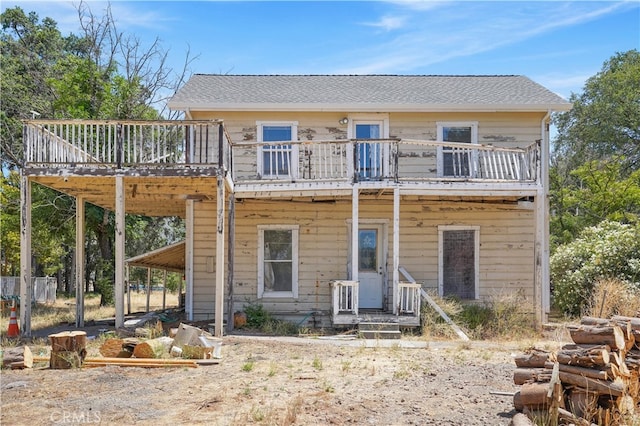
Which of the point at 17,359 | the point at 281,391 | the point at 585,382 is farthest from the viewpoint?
the point at 17,359

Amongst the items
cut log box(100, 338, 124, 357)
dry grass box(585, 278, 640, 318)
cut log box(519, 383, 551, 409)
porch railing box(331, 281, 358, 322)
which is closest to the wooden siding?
porch railing box(331, 281, 358, 322)

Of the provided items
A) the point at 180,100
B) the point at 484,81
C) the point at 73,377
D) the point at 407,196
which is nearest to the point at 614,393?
the point at 73,377

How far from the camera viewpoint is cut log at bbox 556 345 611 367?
651 cm

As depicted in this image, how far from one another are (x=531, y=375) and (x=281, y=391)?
9.80 ft

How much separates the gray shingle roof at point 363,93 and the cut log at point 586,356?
990cm

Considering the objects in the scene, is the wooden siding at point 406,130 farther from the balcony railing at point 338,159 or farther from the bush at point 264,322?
the bush at point 264,322

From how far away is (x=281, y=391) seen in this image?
7621 mm

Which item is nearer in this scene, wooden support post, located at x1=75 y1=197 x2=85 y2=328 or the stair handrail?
the stair handrail

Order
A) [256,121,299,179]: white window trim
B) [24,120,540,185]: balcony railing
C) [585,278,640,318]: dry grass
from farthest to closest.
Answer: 1. [256,121,299,179]: white window trim
2. [24,120,540,185]: balcony railing
3. [585,278,640,318]: dry grass

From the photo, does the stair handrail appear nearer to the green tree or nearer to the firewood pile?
the firewood pile

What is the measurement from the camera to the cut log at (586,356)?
21.4ft

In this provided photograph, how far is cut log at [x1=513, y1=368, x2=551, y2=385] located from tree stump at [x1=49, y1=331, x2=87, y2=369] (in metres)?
6.20

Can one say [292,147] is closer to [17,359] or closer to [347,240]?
[347,240]

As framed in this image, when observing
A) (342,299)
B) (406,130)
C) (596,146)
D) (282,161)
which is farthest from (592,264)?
(596,146)
